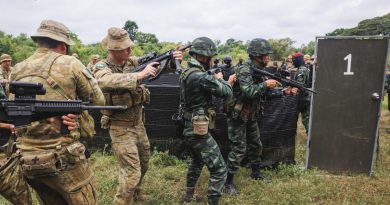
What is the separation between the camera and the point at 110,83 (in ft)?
13.1

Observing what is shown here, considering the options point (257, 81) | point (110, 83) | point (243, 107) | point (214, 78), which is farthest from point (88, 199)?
point (257, 81)

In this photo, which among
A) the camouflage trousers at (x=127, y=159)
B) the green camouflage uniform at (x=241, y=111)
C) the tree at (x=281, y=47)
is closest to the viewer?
the camouflage trousers at (x=127, y=159)

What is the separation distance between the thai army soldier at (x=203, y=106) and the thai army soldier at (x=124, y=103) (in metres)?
0.29

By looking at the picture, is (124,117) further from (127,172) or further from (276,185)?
(276,185)

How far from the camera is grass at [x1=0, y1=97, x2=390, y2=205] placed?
198 inches

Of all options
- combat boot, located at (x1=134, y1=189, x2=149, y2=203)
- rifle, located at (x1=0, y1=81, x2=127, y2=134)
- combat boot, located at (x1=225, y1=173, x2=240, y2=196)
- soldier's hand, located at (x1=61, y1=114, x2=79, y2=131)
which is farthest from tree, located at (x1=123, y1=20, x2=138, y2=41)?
rifle, located at (x1=0, y1=81, x2=127, y2=134)

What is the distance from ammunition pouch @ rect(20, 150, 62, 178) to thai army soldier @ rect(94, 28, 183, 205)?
1.16 meters

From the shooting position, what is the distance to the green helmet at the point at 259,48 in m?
5.31

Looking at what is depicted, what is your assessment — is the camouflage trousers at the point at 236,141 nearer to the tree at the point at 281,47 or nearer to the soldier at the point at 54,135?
the soldier at the point at 54,135

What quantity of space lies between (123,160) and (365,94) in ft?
12.8

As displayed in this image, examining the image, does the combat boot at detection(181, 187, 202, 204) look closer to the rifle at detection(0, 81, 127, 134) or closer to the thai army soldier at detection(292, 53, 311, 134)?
the rifle at detection(0, 81, 127, 134)

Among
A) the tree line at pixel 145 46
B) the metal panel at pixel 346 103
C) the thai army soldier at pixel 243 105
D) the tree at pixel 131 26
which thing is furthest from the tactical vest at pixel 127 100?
the tree at pixel 131 26

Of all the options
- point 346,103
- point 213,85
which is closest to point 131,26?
point 346,103

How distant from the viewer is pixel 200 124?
4.36 meters
